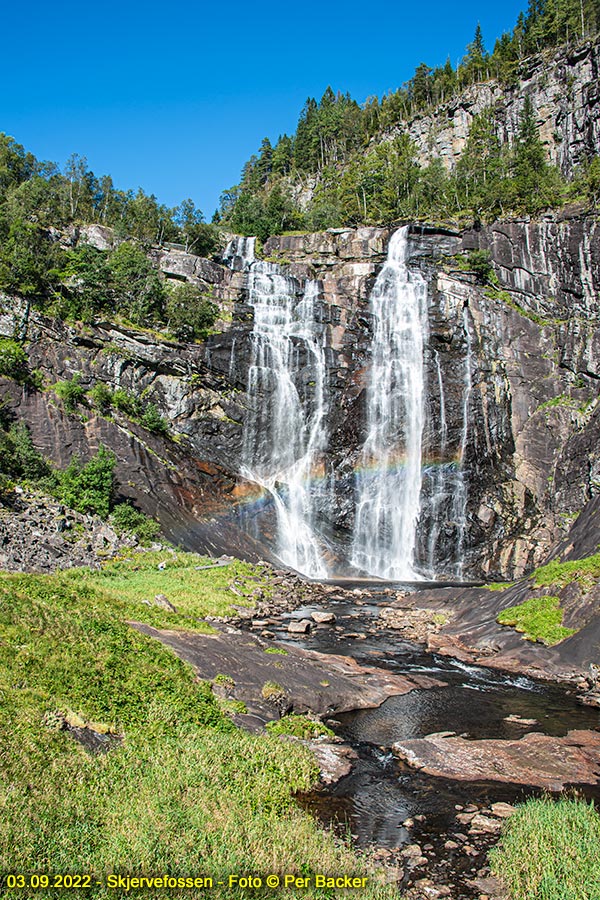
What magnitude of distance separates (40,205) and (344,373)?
37603mm

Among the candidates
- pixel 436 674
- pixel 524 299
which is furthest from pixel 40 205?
pixel 436 674

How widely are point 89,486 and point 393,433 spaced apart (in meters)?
24.9

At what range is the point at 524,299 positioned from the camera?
55.2m

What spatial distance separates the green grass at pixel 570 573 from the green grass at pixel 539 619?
36.3 inches

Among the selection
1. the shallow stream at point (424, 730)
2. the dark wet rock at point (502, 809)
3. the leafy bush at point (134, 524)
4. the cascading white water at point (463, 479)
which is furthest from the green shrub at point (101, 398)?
the dark wet rock at point (502, 809)

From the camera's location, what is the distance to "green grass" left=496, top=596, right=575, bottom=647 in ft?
62.4

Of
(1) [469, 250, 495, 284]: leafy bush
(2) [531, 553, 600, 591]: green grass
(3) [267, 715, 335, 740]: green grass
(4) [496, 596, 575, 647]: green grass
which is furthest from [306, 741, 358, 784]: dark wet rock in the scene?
(1) [469, 250, 495, 284]: leafy bush

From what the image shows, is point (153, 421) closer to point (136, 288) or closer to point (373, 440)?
point (136, 288)

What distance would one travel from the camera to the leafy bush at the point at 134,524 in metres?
35.4

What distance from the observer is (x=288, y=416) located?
50.2 m

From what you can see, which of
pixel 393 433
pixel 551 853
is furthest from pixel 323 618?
pixel 393 433

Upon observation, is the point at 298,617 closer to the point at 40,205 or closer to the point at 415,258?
the point at 415,258

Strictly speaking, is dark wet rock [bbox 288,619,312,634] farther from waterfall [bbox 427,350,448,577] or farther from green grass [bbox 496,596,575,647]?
waterfall [bbox 427,350,448,577]

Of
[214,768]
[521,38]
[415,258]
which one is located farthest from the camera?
[521,38]
